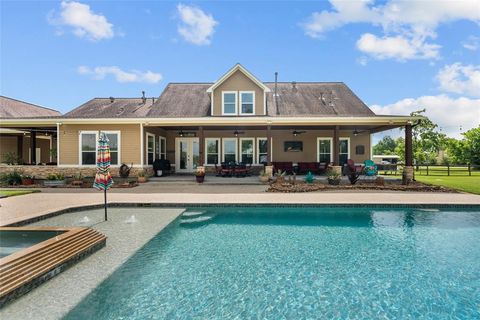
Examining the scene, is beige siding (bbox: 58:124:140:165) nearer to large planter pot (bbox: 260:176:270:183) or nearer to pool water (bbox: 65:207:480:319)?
large planter pot (bbox: 260:176:270:183)

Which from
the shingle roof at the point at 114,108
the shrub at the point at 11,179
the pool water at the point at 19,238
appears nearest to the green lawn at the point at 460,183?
the pool water at the point at 19,238

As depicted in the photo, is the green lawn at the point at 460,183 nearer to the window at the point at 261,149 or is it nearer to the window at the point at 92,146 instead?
the window at the point at 261,149

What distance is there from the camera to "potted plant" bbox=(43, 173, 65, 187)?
13.9m

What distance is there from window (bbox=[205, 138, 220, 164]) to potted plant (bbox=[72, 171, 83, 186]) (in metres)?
8.09

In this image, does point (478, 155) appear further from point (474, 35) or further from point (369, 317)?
point (369, 317)

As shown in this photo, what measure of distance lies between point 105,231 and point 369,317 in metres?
5.86

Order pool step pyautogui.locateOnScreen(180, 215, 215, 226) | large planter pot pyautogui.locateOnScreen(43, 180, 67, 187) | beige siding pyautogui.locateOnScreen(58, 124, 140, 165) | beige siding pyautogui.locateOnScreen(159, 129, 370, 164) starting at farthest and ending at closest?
beige siding pyautogui.locateOnScreen(159, 129, 370, 164)
beige siding pyautogui.locateOnScreen(58, 124, 140, 165)
large planter pot pyautogui.locateOnScreen(43, 180, 67, 187)
pool step pyautogui.locateOnScreen(180, 215, 215, 226)

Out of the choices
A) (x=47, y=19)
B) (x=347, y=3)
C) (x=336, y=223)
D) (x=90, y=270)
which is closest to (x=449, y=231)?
(x=336, y=223)

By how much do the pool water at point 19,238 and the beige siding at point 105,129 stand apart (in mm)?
11093

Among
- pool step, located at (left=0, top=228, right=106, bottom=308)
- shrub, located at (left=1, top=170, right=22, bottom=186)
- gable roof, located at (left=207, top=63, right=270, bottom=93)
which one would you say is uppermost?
gable roof, located at (left=207, top=63, right=270, bottom=93)

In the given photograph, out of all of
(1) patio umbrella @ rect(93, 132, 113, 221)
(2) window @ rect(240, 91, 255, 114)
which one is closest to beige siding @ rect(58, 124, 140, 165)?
(2) window @ rect(240, 91, 255, 114)

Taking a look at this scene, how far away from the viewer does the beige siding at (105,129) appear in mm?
15586

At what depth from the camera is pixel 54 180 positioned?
14750mm

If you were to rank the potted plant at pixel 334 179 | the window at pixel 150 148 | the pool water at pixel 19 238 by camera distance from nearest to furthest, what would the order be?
the pool water at pixel 19 238 → the potted plant at pixel 334 179 → the window at pixel 150 148
